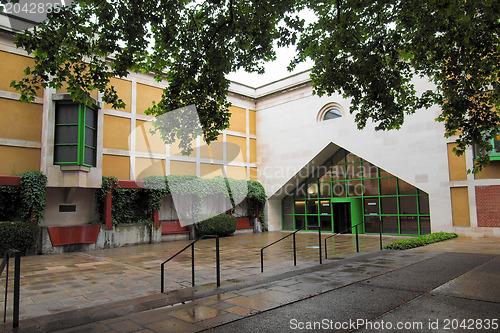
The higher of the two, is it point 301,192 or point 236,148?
point 236,148

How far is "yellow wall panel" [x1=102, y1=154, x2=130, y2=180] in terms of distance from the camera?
1706cm

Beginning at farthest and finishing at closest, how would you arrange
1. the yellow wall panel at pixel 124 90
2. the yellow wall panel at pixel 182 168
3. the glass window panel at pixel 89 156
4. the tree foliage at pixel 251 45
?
the yellow wall panel at pixel 182 168
the yellow wall panel at pixel 124 90
the glass window panel at pixel 89 156
the tree foliage at pixel 251 45

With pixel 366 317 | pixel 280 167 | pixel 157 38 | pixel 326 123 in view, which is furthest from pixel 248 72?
pixel 280 167

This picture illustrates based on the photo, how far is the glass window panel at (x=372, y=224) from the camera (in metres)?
19.0

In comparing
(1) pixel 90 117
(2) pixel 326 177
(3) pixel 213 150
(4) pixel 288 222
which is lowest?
(4) pixel 288 222

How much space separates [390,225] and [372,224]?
3.41 ft

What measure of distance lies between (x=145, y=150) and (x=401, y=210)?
46.5 ft

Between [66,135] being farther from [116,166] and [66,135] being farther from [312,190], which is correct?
[312,190]

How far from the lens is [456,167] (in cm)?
1600

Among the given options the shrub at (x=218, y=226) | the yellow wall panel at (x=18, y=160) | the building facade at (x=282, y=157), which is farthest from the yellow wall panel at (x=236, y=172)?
the yellow wall panel at (x=18, y=160)

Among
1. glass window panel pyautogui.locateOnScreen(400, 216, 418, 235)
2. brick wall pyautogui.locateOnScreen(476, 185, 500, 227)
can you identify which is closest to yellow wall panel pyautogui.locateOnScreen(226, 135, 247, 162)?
glass window panel pyautogui.locateOnScreen(400, 216, 418, 235)

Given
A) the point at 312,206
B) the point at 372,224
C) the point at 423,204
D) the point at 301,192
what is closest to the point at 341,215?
the point at 312,206

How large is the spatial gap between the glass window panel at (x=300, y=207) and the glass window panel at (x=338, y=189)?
7.73 ft

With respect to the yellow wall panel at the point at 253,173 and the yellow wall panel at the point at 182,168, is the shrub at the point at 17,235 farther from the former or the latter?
the yellow wall panel at the point at 253,173
